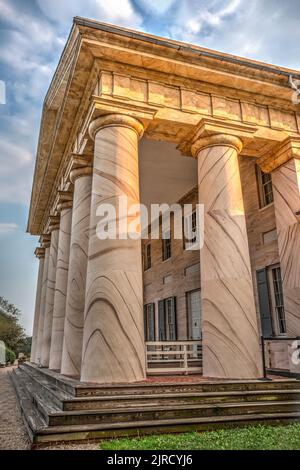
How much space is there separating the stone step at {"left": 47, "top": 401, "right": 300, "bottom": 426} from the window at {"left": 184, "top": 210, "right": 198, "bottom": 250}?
9.91 m

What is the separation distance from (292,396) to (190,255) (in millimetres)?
9734

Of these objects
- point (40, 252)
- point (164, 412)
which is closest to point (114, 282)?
point (164, 412)

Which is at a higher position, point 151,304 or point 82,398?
point 151,304

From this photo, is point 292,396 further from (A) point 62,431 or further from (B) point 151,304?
(B) point 151,304

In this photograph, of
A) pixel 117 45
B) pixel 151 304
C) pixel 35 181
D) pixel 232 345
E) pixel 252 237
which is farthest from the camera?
pixel 151 304

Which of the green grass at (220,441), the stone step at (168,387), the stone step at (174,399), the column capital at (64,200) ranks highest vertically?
the column capital at (64,200)

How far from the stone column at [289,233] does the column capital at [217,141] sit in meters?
1.89

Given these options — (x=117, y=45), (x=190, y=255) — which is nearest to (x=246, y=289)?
(x=117, y=45)

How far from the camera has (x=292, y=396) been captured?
6.64 metres

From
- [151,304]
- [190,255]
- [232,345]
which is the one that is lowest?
[232,345]

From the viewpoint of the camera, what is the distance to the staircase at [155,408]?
16.6 feet

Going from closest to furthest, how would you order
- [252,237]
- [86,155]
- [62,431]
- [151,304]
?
[62,431], [86,155], [252,237], [151,304]

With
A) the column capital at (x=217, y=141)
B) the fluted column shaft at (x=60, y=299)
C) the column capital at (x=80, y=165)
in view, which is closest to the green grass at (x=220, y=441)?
the column capital at (x=217, y=141)

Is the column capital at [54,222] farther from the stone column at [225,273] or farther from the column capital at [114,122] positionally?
the stone column at [225,273]
